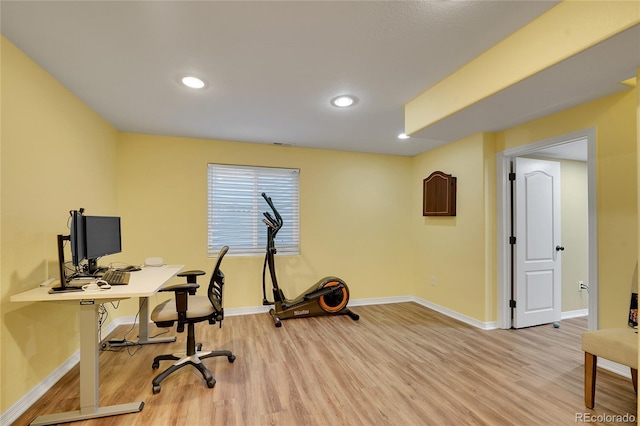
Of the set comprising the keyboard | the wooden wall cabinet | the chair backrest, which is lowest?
the chair backrest

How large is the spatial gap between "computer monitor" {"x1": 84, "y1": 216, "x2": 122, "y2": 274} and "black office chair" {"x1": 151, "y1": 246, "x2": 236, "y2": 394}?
2.17 feet

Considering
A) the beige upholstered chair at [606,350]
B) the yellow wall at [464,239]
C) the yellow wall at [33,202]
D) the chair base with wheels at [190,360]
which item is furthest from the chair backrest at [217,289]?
the yellow wall at [464,239]

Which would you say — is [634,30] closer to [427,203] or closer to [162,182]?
[427,203]

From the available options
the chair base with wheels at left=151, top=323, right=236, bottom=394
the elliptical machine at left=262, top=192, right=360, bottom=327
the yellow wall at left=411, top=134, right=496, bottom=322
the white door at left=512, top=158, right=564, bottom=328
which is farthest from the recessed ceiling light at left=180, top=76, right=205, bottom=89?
the white door at left=512, top=158, right=564, bottom=328

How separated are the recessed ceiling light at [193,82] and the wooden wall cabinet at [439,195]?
3.21 meters

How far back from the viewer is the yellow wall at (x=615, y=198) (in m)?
2.34

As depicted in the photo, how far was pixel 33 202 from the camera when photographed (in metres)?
2.04

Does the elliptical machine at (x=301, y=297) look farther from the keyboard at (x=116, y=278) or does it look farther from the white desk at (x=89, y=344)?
the white desk at (x=89, y=344)

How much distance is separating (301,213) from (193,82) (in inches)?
93.5

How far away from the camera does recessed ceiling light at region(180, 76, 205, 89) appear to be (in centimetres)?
227

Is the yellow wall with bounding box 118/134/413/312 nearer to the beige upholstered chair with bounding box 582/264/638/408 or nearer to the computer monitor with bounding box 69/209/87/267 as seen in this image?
the computer monitor with bounding box 69/209/87/267

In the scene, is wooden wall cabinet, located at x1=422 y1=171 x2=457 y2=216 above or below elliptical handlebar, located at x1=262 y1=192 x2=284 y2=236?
above

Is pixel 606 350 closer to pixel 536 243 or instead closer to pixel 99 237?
pixel 536 243

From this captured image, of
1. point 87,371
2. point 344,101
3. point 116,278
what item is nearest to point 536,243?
point 344,101
